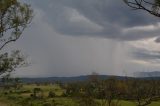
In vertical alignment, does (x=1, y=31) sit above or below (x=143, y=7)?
above

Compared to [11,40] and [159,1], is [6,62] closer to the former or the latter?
[11,40]

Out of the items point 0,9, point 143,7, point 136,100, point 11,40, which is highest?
point 0,9

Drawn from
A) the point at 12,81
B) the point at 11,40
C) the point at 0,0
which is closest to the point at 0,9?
the point at 0,0

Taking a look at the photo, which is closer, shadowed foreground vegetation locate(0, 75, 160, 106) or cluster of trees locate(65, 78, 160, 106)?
cluster of trees locate(65, 78, 160, 106)

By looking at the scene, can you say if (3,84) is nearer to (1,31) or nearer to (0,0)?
(1,31)

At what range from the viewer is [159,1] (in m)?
10.5

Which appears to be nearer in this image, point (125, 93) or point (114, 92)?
point (125, 93)

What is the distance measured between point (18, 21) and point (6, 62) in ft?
16.0

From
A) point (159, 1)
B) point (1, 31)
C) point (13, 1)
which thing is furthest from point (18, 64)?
point (159, 1)

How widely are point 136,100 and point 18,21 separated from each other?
34.5m

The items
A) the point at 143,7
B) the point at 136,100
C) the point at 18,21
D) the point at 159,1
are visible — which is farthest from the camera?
the point at 18,21

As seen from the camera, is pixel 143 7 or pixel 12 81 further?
pixel 12 81

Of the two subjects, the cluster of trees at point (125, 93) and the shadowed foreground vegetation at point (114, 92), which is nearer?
the cluster of trees at point (125, 93)

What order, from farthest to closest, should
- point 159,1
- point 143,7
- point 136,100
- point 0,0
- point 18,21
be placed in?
point 18,21 → point 0,0 → point 159,1 → point 143,7 → point 136,100
